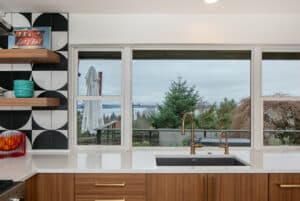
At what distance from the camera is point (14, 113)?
270 cm

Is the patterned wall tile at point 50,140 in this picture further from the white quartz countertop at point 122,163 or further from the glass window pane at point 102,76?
the glass window pane at point 102,76

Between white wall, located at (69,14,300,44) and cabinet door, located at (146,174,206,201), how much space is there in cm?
134

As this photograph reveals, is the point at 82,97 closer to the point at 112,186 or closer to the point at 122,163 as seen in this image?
the point at 122,163

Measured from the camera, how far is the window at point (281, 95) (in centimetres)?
287

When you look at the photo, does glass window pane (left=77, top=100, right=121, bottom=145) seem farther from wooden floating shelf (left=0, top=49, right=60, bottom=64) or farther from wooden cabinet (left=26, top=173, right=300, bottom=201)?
wooden cabinet (left=26, top=173, right=300, bottom=201)

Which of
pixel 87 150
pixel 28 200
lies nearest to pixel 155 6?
pixel 87 150

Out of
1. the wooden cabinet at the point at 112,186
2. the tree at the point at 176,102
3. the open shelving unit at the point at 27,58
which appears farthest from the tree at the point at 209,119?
the open shelving unit at the point at 27,58

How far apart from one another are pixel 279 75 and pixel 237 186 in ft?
4.61

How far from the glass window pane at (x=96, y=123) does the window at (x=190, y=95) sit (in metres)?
0.19

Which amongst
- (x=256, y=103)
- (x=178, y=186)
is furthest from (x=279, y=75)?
(x=178, y=186)

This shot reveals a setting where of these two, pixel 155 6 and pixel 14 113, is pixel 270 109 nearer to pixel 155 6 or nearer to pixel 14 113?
pixel 155 6

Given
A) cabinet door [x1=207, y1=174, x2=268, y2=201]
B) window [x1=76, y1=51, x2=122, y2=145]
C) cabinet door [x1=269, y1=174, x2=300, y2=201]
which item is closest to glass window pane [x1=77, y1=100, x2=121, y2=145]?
window [x1=76, y1=51, x2=122, y2=145]

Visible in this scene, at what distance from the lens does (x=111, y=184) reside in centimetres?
203

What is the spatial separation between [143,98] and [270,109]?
1292 millimetres
